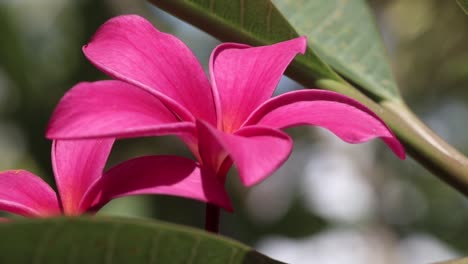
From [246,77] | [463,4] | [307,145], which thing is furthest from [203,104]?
[307,145]

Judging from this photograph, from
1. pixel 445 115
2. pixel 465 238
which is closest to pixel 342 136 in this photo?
pixel 465 238

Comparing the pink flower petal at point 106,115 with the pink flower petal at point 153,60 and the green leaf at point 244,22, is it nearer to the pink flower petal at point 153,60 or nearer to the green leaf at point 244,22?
the pink flower petal at point 153,60

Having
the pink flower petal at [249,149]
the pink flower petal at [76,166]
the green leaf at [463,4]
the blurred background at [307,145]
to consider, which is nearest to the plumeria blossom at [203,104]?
the pink flower petal at [249,149]

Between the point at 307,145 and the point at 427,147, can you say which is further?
the point at 307,145

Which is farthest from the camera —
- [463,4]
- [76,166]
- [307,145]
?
[307,145]

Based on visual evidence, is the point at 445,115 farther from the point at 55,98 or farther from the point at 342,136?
the point at 342,136

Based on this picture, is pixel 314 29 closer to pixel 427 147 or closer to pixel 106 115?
pixel 427 147
